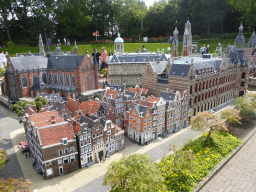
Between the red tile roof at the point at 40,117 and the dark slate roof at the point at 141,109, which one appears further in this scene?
the dark slate roof at the point at 141,109

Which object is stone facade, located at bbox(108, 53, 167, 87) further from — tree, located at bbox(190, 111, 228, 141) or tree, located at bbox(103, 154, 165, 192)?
tree, located at bbox(103, 154, 165, 192)

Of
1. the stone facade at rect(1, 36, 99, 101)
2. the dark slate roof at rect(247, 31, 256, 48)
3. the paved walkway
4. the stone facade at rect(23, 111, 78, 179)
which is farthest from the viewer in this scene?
the dark slate roof at rect(247, 31, 256, 48)

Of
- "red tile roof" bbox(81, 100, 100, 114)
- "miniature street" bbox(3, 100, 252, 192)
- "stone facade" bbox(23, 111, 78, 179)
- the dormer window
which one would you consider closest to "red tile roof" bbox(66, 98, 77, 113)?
"red tile roof" bbox(81, 100, 100, 114)

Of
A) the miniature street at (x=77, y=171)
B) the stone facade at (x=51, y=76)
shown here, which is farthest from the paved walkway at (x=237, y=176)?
the stone facade at (x=51, y=76)

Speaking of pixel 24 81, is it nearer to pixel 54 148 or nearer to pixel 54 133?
pixel 54 133

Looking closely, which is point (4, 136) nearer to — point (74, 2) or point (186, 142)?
point (186, 142)

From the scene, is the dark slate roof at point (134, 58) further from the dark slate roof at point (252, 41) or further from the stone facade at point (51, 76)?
the dark slate roof at point (252, 41)
